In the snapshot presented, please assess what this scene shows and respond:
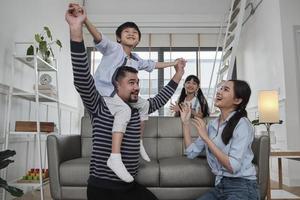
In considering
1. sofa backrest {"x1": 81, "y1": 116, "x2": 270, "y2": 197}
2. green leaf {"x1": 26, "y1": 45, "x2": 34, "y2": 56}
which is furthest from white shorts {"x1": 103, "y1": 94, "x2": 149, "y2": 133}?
green leaf {"x1": 26, "y1": 45, "x2": 34, "y2": 56}

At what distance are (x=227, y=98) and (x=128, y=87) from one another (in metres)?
0.57

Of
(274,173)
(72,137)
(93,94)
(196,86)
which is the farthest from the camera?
(274,173)

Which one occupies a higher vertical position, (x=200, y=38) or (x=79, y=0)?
(x=79, y=0)

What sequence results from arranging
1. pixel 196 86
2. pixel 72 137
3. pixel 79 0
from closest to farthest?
1. pixel 72 137
2. pixel 196 86
3. pixel 79 0

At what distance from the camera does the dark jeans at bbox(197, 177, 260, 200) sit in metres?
1.35

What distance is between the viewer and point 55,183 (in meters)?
1.90

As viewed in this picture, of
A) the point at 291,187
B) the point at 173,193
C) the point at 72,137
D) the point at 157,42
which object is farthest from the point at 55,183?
the point at 157,42

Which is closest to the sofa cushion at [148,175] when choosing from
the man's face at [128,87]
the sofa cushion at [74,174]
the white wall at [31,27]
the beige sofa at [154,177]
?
the beige sofa at [154,177]

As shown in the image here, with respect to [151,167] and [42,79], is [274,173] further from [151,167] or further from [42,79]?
[42,79]

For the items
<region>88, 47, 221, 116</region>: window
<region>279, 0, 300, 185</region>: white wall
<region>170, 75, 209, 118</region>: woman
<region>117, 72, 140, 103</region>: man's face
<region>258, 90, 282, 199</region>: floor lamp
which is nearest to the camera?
<region>117, 72, 140, 103</region>: man's face

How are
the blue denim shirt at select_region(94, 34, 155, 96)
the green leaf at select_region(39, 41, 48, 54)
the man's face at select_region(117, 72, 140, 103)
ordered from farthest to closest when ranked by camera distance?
the green leaf at select_region(39, 41, 48, 54) → the blue denim shirt at select_region(94, 34, 155, 96) → the man's face at select_region(117, 72, 140, 103)

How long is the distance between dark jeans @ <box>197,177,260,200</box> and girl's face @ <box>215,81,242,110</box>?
0.38 m

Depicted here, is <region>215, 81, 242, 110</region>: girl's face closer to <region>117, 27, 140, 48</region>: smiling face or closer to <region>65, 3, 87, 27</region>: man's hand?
<region>117, 27, 140, 48</region>: smiling face

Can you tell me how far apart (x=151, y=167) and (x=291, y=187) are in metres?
2.35
